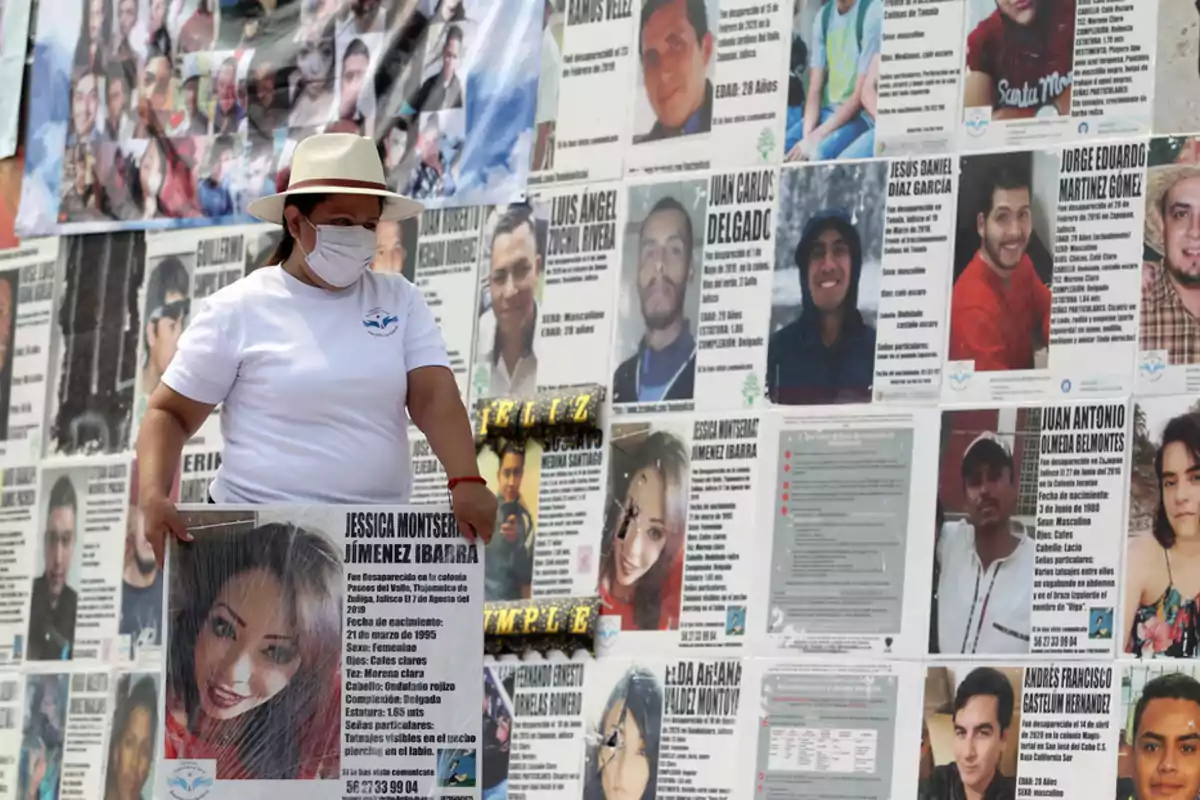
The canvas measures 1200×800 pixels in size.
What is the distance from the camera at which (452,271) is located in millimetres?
8258

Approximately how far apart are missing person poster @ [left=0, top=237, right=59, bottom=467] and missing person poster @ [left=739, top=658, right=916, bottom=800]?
10.6ft

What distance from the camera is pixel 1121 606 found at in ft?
22.1

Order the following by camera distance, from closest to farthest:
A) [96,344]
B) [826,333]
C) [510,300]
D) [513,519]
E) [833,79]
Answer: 1. [826,333]
2. [833,79]
3. [513,519]
4. [510,300]
5. [96,344]

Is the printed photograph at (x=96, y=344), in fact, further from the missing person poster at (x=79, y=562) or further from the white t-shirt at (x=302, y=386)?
the white t-shirt at (x=302, y=386)

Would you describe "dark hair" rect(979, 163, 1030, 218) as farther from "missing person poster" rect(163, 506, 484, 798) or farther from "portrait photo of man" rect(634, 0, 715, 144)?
"missing person poster" rect(163, 506, 484, 798)

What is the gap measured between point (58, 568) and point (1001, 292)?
3.76m

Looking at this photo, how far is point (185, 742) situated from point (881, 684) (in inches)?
91.8

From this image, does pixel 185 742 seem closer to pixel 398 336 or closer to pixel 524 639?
pixel 398 336

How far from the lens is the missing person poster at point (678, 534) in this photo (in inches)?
293

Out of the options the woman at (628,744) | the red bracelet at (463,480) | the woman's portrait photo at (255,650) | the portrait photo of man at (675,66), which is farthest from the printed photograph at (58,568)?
the red bracelet at (463,480)

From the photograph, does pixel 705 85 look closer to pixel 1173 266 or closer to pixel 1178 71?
pixel 1178 71

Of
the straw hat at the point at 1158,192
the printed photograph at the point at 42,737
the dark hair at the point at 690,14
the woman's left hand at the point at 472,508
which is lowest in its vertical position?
the printed photograph at the point at 42,737

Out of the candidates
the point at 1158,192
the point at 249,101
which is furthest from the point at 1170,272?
the point at 249,101

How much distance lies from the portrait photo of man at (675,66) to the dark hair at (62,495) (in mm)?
2589
